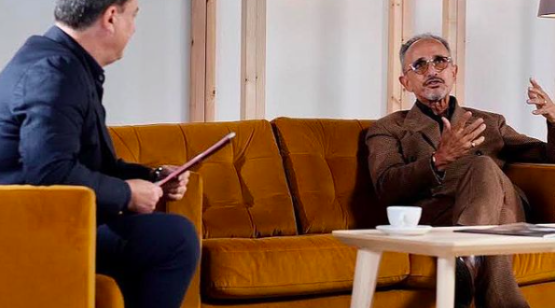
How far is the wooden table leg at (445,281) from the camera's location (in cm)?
257

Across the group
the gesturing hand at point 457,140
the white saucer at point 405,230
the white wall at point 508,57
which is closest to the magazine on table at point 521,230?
the white saucer at point 405,230

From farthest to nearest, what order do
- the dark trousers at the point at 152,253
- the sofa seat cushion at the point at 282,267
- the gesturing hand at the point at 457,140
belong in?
the gesturing hand at the point at 457,140, the sofa seat cushion at the point at 282,267, the dark trousers at the point at 152,253

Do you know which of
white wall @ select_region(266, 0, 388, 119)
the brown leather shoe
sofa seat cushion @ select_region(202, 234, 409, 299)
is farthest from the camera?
white wall @ select_region(266, 0, 388, 119)

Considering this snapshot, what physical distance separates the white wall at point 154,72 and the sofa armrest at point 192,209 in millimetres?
2062

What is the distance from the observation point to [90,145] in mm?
2439

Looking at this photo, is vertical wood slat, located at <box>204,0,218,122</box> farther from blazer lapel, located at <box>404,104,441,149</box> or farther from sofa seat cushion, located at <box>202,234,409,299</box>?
sofa seat cushion, located at <box>202,234,409,299</box>

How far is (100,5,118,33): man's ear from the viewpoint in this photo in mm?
2467

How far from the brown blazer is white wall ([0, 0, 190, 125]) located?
1.48 meters

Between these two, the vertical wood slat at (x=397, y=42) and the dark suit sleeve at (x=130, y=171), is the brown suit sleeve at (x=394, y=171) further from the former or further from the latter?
the vertical wood slat at (x=397, y=42)

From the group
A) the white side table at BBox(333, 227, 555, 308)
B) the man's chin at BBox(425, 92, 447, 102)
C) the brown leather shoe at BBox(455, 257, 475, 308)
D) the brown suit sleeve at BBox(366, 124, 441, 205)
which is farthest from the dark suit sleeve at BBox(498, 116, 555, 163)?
the white side table at BBox(333, 227, 555, 308)

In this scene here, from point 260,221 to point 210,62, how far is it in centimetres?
155

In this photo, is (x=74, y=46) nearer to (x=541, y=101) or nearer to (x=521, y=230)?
(x=521, y=230)

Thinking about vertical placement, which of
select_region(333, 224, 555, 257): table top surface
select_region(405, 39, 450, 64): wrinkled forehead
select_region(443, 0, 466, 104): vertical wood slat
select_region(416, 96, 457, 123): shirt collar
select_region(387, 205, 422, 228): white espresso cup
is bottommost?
select_region(333, 224, 555, 257): table top surface

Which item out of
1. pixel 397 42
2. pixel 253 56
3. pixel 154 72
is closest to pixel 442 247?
pixel 253 56
